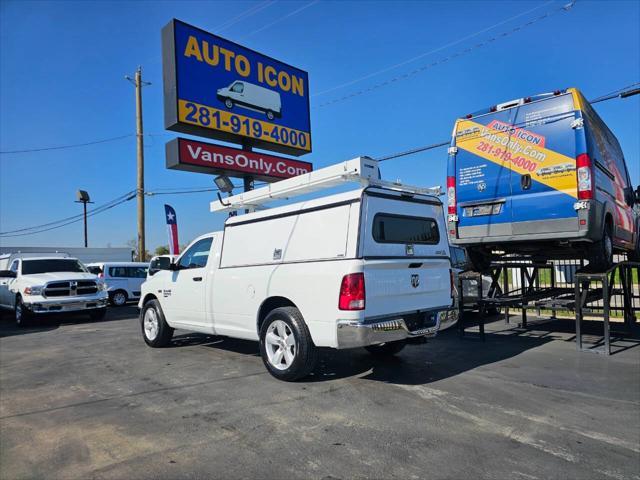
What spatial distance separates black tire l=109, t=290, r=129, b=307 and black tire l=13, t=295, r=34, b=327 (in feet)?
20.4

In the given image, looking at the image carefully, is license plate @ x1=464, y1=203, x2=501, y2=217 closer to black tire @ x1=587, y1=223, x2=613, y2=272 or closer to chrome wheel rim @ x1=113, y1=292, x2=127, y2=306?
black tire @ x1=587, y1=223, x2=613, y2=272

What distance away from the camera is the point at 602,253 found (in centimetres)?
743

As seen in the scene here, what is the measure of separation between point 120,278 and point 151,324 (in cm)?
1237

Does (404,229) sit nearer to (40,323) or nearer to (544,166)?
(544,166)

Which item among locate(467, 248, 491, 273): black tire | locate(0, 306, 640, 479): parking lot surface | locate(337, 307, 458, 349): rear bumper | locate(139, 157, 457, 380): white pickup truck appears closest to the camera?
locate(0, 306, 640, 479): parking lot surface

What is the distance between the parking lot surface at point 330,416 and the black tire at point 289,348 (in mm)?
174

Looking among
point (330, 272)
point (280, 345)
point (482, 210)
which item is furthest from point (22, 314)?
point (482, 210)

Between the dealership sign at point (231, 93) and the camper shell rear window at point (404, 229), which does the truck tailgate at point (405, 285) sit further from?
the dealership sign at point (231, 93)

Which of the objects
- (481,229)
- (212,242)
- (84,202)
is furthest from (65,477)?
(84,202)

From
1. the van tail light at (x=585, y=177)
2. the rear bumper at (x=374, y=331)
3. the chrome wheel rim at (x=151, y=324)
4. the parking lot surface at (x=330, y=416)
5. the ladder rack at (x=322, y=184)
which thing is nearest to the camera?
the parking lot surface at (x=330, y=416)

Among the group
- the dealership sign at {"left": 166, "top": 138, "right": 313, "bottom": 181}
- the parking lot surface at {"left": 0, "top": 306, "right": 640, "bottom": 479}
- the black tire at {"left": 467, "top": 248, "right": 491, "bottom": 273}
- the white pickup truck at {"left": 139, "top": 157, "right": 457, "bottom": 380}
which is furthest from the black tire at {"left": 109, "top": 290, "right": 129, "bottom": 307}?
the black tire at {"left": 467, "top": 248, "right": 491, "bottom": 273}

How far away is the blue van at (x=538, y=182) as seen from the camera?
693 cm

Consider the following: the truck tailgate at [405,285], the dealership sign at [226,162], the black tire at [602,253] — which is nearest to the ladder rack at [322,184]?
the truck tailgate at [405,285]

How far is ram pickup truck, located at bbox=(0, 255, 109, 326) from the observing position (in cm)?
1264
